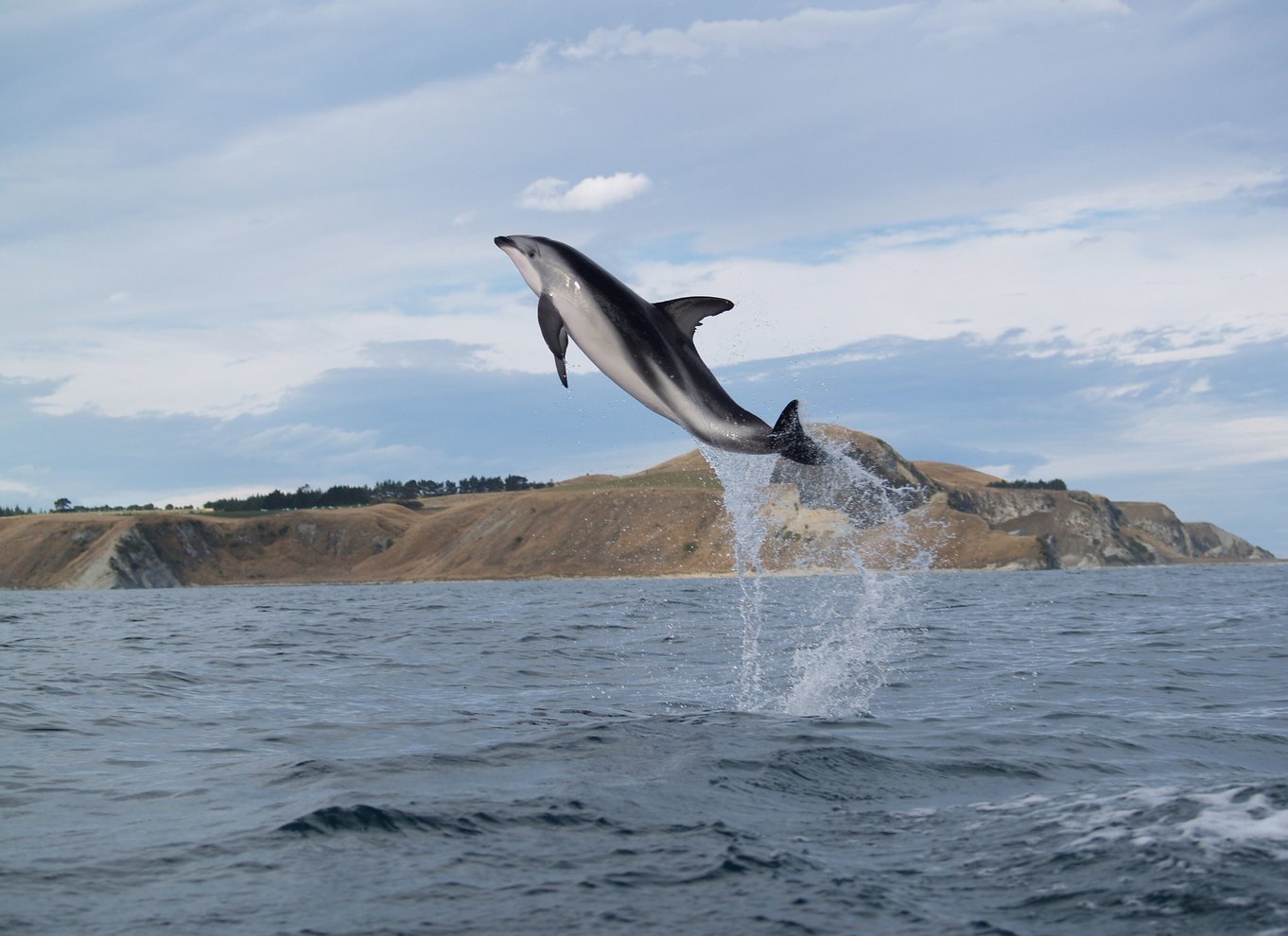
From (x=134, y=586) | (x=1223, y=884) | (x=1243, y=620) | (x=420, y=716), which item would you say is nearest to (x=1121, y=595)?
(x=1243, y=620)

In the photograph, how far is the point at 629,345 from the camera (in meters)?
9.16

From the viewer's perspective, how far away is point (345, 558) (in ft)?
507

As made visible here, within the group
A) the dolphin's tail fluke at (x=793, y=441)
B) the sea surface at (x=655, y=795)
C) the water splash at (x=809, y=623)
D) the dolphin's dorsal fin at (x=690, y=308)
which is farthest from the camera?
the water splash at (x=809, y=623)

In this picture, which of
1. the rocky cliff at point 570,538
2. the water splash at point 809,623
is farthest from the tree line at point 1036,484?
the water splash at point 809,623

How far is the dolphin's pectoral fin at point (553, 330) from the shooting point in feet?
29.9

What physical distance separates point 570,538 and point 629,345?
5107 inches

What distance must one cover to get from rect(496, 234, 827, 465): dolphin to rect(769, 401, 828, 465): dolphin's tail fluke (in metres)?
0.03

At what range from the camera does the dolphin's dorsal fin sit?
31.0 ft

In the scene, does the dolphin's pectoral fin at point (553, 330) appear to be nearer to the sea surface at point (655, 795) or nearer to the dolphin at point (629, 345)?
the dolphin at point (629, 345)

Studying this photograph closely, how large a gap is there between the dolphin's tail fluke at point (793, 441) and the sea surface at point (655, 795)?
2.91 metres

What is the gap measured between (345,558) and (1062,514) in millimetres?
98584

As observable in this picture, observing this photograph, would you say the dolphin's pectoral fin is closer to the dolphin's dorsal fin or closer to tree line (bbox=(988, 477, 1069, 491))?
the dolphin's dorsal fin

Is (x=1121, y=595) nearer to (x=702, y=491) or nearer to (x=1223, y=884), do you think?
(x=1223, y=884)

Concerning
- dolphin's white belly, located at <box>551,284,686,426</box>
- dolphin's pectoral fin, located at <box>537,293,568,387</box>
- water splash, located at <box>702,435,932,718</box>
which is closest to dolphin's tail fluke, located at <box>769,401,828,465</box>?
water splash, located at <box>702,435,932,718</box>
